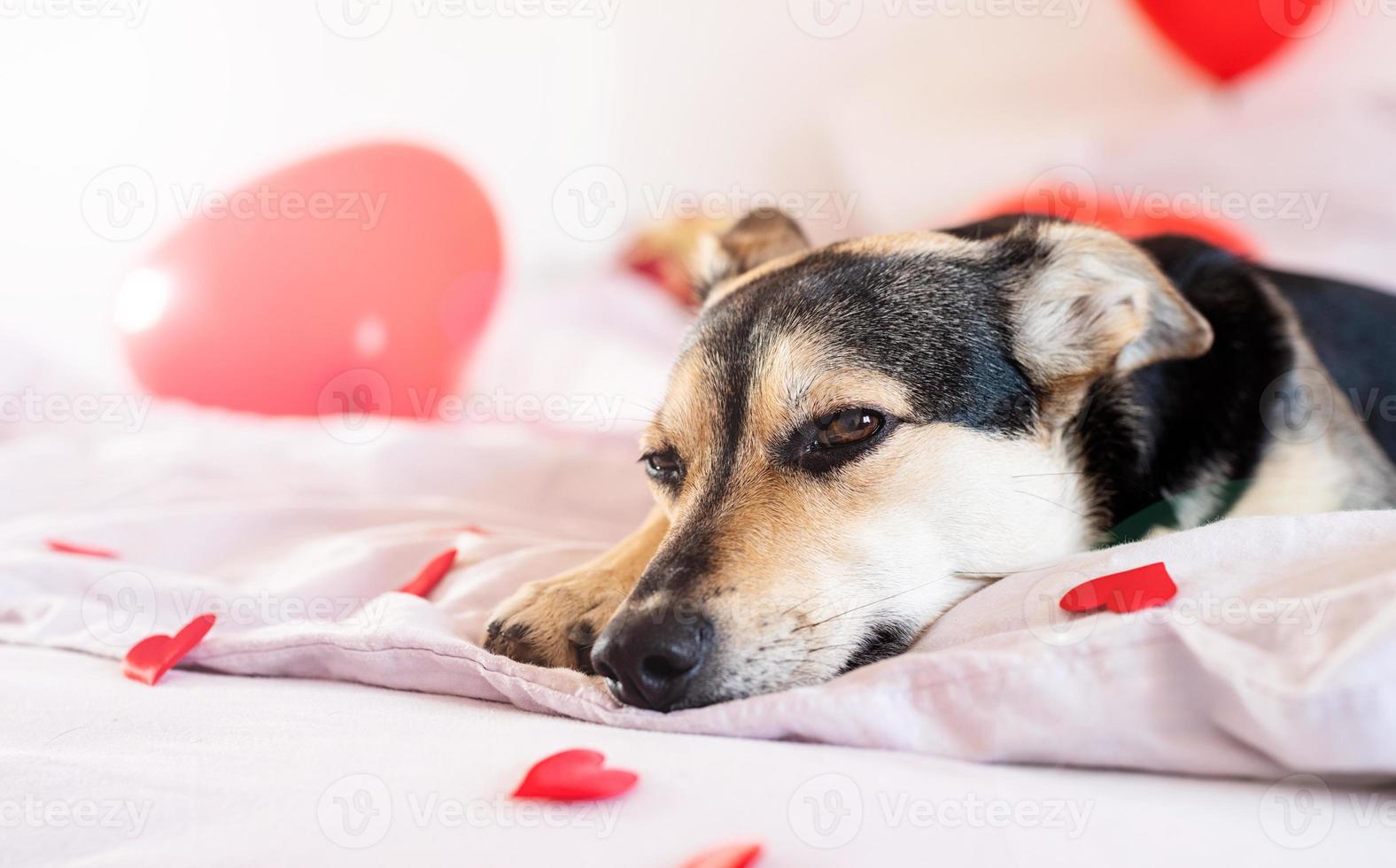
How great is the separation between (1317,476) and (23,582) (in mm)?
2393

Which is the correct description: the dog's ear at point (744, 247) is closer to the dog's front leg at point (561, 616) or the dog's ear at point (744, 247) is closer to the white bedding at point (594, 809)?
the dog's front leg at point (561, 616)

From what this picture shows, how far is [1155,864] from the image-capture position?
102 centimetres

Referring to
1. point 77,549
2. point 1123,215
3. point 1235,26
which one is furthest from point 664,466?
point 1235,26

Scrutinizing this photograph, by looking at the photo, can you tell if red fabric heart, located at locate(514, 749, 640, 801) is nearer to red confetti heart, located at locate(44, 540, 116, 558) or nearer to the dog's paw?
the dog's paw

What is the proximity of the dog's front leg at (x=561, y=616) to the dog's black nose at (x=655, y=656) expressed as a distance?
227 millimetres

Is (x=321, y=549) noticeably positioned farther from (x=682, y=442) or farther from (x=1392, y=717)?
(x=1392, y=717)

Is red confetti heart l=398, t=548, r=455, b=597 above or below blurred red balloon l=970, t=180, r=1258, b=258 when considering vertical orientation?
below

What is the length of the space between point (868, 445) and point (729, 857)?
867 mm

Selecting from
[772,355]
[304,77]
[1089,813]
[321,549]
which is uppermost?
[304,77]

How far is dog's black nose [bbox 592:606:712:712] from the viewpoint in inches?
56.9

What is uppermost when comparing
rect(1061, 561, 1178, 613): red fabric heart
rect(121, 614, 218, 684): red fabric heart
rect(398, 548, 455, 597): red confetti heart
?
rect(1061, 561, 1178, 613): red fabric heart

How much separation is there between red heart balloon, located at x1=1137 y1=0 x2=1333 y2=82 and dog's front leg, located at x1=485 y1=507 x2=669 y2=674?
335 cm

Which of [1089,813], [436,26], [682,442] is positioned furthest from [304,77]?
[1089,813]

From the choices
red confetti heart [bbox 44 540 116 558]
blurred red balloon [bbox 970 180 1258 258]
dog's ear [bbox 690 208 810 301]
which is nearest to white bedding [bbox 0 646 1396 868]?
red confetti heart [bbox 44 540 116 558]
